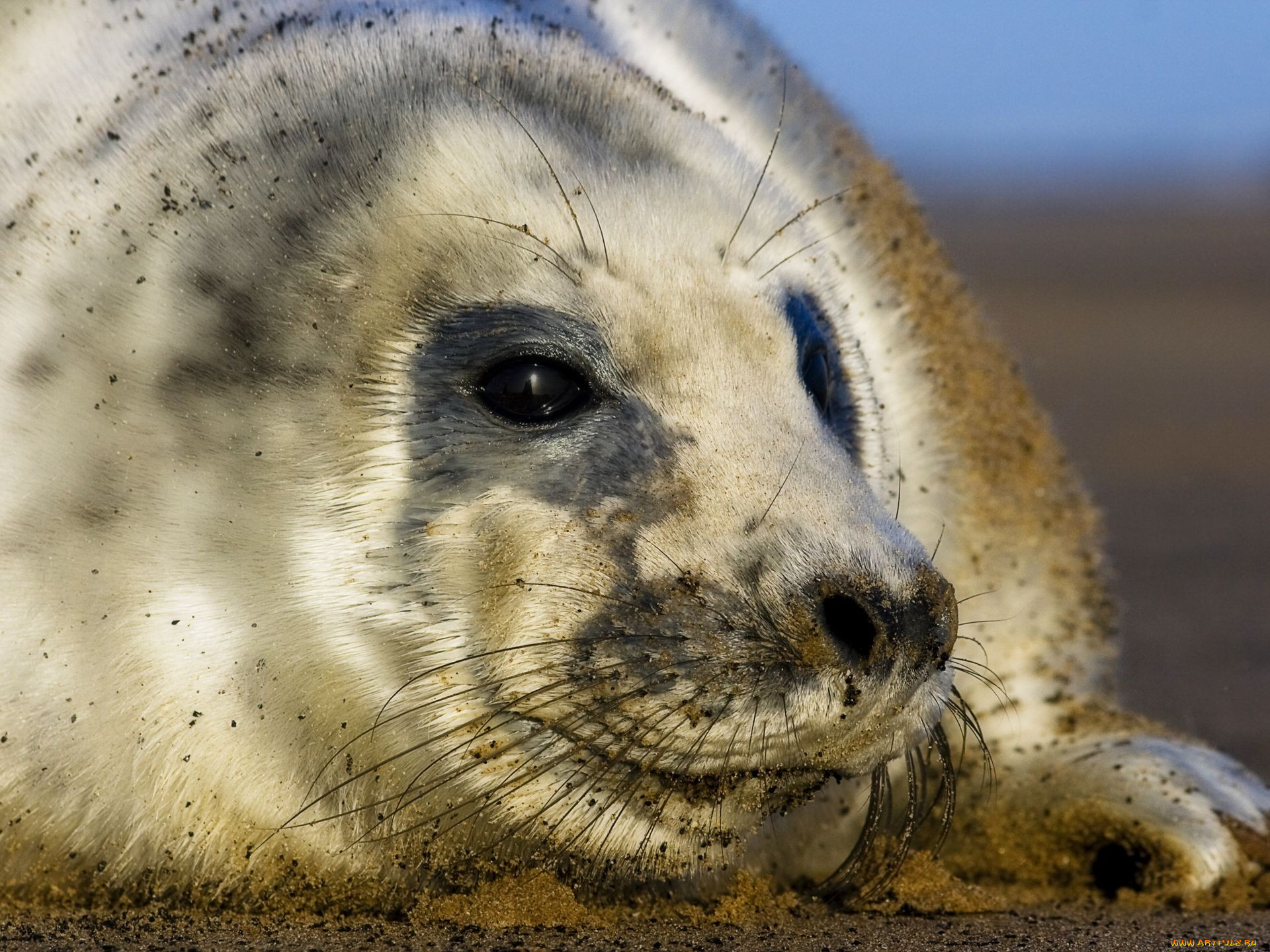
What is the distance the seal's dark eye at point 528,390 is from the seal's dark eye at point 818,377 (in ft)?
1.59

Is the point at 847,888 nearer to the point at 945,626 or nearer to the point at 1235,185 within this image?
the point at 945,626

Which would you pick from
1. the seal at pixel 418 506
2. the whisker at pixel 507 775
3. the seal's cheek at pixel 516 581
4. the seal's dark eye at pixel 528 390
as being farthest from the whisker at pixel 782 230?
the whisker at pixel 507 775

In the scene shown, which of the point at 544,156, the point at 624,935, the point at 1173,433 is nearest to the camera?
the point at 624,935

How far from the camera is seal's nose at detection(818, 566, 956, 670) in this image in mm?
2486

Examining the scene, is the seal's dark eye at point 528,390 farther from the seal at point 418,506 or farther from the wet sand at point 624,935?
the wet sand at point 624,935

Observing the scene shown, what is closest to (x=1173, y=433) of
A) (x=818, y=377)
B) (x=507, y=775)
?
(x=818, y=377)

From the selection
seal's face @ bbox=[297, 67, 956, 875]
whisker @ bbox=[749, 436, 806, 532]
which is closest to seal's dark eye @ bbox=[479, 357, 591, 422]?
seal's face @ bbox=[297, 67, 956, 875]

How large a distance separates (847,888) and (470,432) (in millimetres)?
1113

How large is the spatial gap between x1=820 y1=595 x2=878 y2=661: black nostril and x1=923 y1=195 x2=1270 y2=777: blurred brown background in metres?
2.55

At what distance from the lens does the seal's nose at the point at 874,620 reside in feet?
8.16

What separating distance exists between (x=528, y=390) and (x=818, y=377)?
60cm

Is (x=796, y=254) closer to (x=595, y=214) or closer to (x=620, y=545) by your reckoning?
(x=595, y=214)

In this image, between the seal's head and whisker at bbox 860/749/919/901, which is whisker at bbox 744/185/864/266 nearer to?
the seal's head

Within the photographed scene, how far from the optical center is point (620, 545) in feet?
8.55
